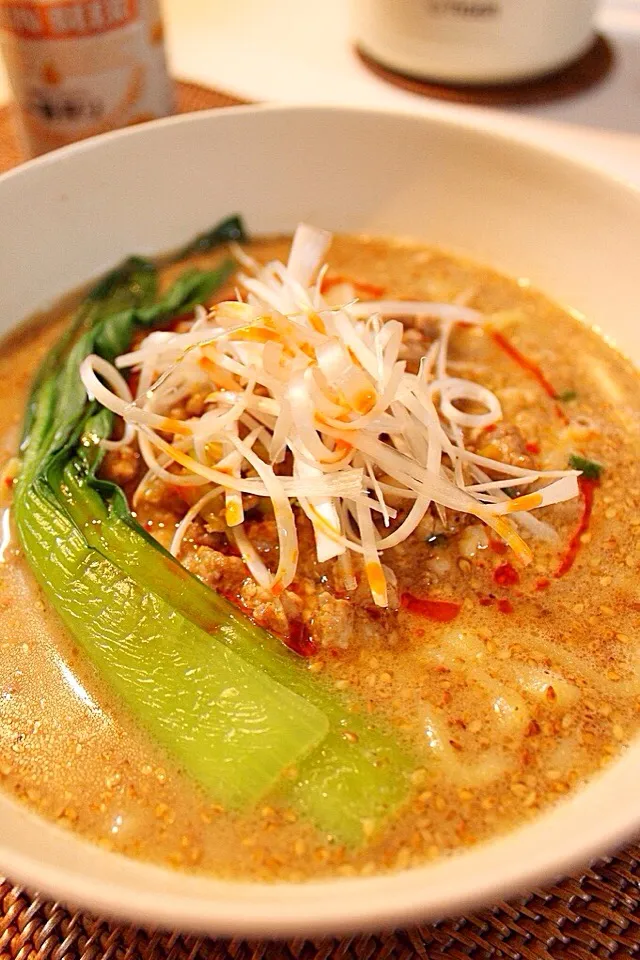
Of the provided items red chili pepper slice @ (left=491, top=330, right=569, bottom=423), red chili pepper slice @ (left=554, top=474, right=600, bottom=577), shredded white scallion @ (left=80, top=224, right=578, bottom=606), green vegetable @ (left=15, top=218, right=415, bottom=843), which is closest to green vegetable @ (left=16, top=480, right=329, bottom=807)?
green vegetable @ (left=15, top=218, right=415, bottom=843)

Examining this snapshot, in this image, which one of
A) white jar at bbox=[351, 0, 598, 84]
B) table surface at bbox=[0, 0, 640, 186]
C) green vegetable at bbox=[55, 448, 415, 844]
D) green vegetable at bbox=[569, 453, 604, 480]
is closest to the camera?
green vegetable at bbox=[55, 448, 415, 844]

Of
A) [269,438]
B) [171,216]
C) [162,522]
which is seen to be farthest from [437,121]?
[162,522]

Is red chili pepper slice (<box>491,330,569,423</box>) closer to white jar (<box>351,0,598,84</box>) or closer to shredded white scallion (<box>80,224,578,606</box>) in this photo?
shredded white scallion (<box>80,224,578,606</box>)

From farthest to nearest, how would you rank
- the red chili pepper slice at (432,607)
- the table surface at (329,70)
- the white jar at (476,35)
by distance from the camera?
the table surface at (329,70)
the white jar at (476,35)
the red chili pepper slice at (432,607)

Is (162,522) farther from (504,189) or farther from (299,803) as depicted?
(504,189)

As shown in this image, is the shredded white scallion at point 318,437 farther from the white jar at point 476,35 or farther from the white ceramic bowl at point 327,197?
the white jar at point 476,35

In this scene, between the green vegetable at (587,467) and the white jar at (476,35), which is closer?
the green vegetable at (587,467)

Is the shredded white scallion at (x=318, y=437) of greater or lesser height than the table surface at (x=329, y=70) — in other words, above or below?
below

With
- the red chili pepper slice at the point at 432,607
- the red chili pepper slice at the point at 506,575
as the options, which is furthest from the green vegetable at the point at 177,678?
the red chili pepper slice at the point at 506,575
